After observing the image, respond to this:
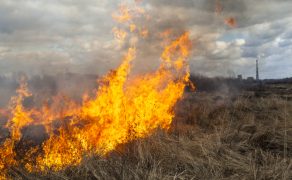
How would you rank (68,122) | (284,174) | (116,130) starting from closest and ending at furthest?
(284,174)
(116,130)
(68,122)

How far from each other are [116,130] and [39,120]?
2253 millimetres

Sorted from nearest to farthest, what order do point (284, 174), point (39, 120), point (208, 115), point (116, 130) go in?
point (284, 174), point (116, 130), point (39, 120), point (208, 115)

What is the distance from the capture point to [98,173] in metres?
3.98

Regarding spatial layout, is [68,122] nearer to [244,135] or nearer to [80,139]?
[80,139]

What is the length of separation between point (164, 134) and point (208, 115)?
534 cm

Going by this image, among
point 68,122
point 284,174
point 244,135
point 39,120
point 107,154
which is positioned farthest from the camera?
point 39,120

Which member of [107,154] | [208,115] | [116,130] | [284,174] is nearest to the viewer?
[284,174]

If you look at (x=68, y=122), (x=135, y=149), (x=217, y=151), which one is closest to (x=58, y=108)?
(x=68, y=122)

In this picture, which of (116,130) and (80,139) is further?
(116,130)

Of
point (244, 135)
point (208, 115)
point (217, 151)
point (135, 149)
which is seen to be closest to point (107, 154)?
→ point (135, 149)

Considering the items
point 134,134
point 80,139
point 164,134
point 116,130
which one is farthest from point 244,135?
point 80,139

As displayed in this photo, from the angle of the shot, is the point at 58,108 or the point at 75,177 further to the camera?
the point at 58,108

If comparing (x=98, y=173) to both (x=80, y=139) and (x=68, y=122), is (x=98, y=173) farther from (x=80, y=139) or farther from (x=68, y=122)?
(x=68, y=122)

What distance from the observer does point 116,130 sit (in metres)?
7.40
